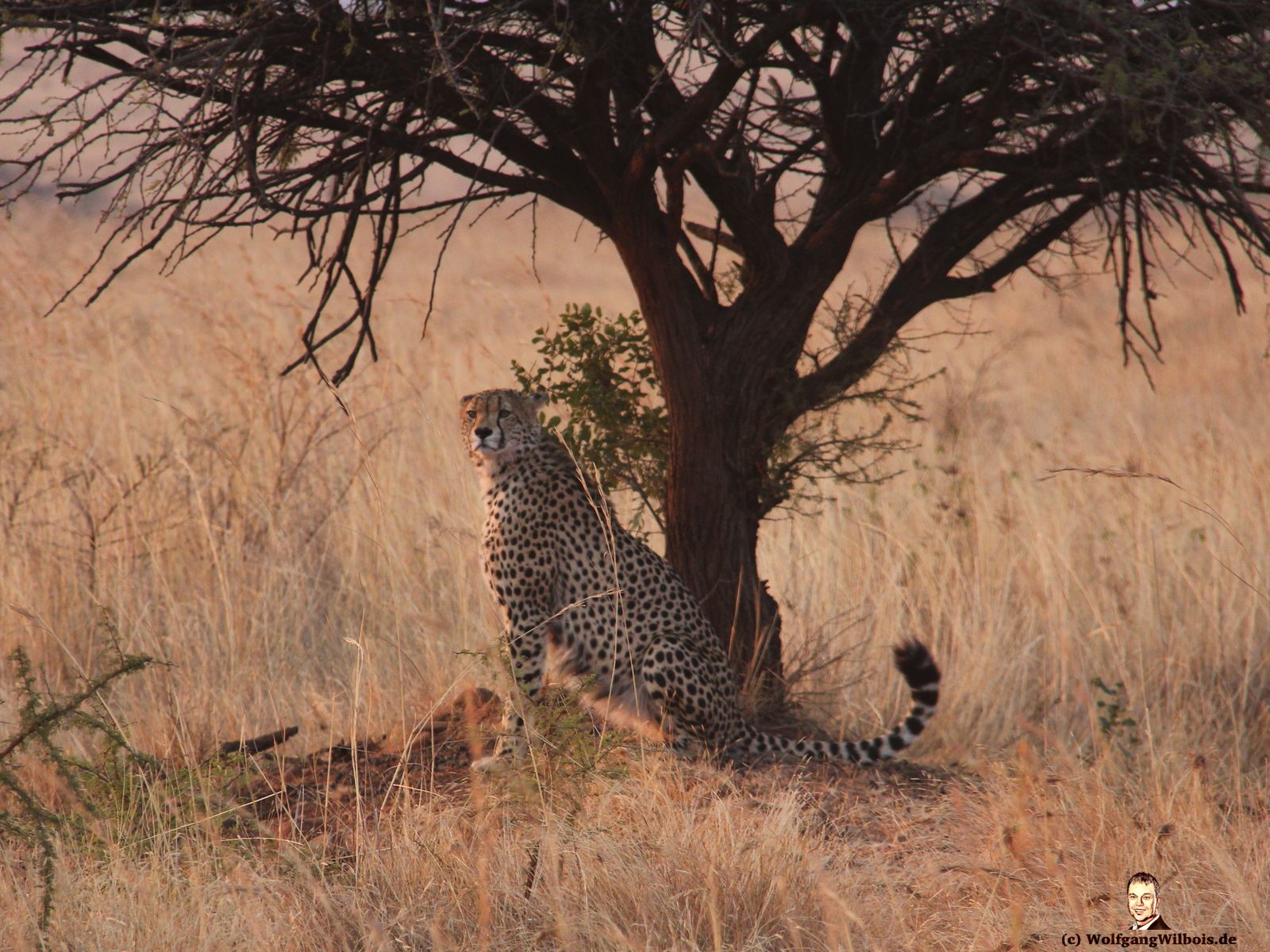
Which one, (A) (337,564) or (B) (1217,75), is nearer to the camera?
(B) (1217,75)

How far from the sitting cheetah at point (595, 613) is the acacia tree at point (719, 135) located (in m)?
0.28

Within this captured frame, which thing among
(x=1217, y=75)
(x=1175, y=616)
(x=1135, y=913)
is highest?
(x=1217, y=75)

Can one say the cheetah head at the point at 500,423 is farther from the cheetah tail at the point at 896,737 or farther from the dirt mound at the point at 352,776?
the cheetah tail at the point at 896,737

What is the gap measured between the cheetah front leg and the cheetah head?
54 cm

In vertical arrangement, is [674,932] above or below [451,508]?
below

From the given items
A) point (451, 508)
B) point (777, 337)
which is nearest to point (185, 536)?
point (451, 508)

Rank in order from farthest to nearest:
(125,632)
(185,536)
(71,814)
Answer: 1. (185,536)
2. (125,632)
3. (71,814)

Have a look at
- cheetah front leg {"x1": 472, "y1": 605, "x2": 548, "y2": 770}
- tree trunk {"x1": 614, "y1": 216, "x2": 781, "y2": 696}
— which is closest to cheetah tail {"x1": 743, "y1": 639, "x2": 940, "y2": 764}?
tree trunk {"x1": 614, "y1": 216, "x2": 781, "y2": 696}

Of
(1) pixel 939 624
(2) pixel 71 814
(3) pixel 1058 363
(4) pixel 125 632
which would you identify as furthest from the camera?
(3) pixel 1058 363

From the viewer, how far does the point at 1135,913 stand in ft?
8.18

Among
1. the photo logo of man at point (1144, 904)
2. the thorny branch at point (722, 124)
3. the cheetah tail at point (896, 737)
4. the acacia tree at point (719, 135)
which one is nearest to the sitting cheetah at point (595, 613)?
the cheetah tail at point (896, 737)

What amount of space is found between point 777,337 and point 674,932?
2020 millimetres

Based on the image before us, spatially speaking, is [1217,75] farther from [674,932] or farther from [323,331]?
[323,331]

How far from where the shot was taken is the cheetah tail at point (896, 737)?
11.6ft
